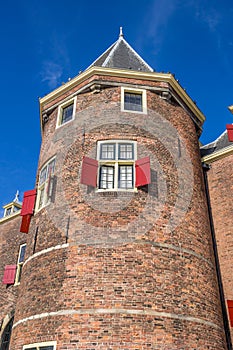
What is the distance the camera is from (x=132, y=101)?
1348cm

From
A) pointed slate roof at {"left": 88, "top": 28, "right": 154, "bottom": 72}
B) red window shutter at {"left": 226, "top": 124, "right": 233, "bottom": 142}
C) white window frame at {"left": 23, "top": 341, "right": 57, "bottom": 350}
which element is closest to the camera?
white window frame at {"left": 23, "top": 341, "right": 57, "bottom": 350}

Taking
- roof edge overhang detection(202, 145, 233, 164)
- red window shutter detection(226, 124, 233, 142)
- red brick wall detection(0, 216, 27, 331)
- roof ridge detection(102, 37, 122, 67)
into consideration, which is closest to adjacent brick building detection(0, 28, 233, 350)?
roof ridge detection(102, 37, 122, 67)

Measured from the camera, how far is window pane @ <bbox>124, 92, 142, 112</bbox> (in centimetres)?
1325

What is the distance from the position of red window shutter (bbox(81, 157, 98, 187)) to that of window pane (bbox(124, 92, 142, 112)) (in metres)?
2.89

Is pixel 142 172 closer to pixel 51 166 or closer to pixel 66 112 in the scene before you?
pixel 51 166

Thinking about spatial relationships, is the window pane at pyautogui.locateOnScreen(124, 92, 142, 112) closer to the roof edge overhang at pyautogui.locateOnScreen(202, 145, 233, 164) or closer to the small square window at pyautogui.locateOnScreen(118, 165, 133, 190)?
the small square window at pyautogui.locateOnScreen(118, 165, 133, 190)

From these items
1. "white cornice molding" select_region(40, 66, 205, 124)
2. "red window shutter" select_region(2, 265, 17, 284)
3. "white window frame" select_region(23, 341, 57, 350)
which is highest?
"white cornice molding" select_region(40, 66, 205, 124)

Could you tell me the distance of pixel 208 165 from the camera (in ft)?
49.5

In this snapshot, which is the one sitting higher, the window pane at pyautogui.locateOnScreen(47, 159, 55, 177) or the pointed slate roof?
the pointed slate roof

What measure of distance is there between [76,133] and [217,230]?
6.50 meters

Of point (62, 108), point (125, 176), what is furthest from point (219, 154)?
point (62, 108)

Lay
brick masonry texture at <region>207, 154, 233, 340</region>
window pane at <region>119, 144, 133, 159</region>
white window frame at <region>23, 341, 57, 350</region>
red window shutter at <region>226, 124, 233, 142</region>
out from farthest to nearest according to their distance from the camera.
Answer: red window shutter at <region>226, 124, 233, 142</region> < brick masonry texture at <region>207, 154, 233, 340</region> < window pane at <region>119, 144, 133, 159</region> < white window frame at <region>23, 341, 57, 350</region>

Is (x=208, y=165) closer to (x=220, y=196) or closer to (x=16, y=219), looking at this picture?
(x=220, y=196)

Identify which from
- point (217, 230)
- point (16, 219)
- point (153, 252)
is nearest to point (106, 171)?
point (153, 252)
